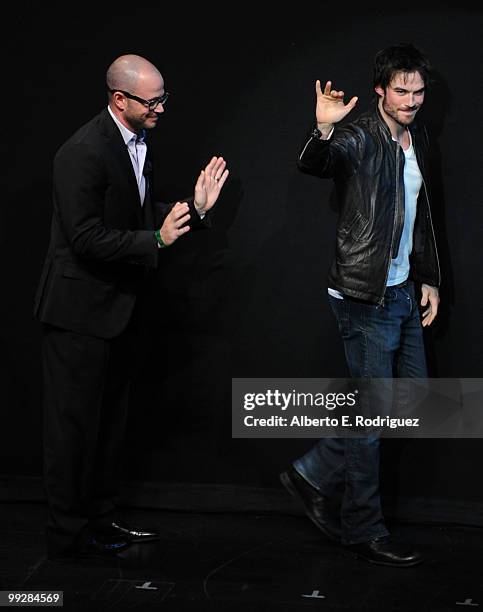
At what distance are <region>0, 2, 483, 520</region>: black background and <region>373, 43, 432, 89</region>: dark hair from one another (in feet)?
0.91

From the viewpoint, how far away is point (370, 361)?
167 inches

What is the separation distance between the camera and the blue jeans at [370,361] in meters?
4.25

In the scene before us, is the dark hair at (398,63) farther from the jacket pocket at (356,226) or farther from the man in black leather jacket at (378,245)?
the jacket pocket at (356,226)

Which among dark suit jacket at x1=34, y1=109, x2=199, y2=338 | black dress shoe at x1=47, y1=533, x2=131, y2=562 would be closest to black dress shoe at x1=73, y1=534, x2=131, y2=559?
black dress shoe at x1=47, y1=533, x2=131, y2=562

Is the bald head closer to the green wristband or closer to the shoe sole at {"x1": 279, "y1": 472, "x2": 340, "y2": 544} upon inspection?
the green wristband

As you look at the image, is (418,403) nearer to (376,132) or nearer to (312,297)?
(312,297)

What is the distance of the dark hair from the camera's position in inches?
161

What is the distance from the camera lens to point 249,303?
15.5ft

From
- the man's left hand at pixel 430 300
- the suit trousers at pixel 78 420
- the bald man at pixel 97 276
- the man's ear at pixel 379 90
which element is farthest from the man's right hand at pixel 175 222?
the man's left hand at pixel 430 300

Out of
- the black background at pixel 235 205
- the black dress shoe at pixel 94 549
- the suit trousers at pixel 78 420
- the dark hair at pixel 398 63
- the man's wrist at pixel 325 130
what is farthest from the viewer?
the black background at pixel 235 205

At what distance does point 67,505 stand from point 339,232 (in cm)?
139

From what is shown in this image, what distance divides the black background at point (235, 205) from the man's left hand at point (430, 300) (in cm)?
17

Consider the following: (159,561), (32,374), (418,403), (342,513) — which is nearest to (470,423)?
(418,403)

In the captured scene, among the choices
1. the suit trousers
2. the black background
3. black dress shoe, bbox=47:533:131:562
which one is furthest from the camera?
the black background
